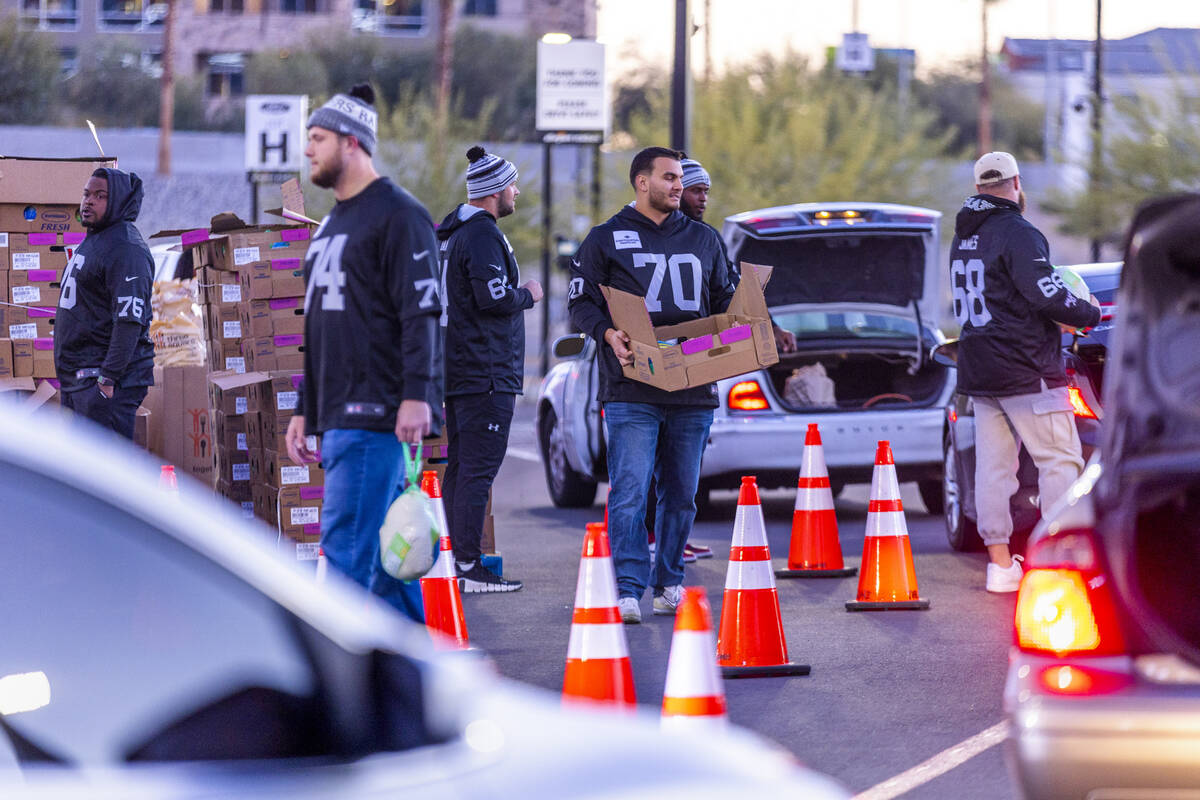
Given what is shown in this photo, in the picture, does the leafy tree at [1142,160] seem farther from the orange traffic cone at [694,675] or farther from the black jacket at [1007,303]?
the orange traffic cone at [694,675]

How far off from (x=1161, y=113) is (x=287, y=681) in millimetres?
37375

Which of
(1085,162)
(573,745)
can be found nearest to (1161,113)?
(1085,162)

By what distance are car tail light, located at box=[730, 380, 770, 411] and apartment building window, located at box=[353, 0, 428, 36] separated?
56537 millimetres

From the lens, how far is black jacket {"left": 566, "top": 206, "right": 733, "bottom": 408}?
25.8 ft

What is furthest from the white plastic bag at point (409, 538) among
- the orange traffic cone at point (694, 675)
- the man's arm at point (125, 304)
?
the man's arm at point (125, 304)

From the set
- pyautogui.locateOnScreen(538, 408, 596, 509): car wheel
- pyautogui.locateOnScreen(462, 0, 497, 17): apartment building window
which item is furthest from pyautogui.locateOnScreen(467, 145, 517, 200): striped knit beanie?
pyautogui.locateOnScreen(462, 0, 497, 17): apartment building window

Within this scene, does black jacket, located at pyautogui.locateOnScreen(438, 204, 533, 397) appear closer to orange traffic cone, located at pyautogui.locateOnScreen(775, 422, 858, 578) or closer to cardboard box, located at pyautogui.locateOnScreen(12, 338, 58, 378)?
orange traffic cone, located at pyautogui.locateOnScreen(775, 422, 858, 578)

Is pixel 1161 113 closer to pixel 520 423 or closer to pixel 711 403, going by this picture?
pixel 520 423

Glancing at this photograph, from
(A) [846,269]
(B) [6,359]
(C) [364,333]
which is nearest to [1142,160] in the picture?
(A) [846,269]

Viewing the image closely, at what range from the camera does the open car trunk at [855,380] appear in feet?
37.7

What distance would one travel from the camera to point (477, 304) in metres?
8.55

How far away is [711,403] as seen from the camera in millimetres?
7949

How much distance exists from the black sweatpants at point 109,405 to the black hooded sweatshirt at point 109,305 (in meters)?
0.04

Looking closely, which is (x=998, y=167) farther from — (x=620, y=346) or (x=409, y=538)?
(x=409, y=538)
